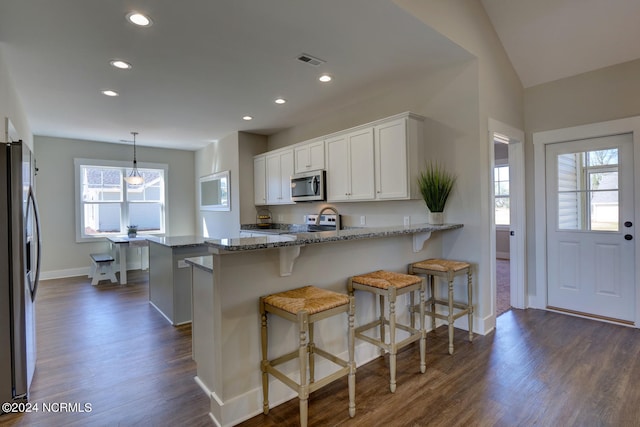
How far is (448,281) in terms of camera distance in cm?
291

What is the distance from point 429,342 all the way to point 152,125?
5105 millimetres

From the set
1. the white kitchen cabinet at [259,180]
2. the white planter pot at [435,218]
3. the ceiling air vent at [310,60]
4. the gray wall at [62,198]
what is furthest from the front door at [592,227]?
the gray wall at [62,198]

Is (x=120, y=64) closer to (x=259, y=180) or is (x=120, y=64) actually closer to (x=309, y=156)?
(x=309, y=156)

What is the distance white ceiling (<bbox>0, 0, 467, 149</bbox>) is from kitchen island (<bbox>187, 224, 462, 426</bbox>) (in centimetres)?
161

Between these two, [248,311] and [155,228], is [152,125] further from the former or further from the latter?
[248,311]

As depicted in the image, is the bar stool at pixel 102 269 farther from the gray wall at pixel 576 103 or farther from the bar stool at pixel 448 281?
the gray wall at pixel 576 103

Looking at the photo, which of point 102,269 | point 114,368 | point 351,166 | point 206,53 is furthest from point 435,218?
point 102,269

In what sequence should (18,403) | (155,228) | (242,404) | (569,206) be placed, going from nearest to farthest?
(242,404) < (18,403) < (569,206) < (155,228)

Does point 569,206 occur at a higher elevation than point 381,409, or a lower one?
higher

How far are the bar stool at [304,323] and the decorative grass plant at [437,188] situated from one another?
177 centimetres

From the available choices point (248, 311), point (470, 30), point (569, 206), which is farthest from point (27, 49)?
point (569, 206)

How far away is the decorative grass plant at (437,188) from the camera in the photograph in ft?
11.1

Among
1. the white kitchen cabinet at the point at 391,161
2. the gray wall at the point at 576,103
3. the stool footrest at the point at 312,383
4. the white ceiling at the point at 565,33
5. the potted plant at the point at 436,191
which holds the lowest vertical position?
the stool footrest at the point at 312,383

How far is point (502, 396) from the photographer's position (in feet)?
7.20
